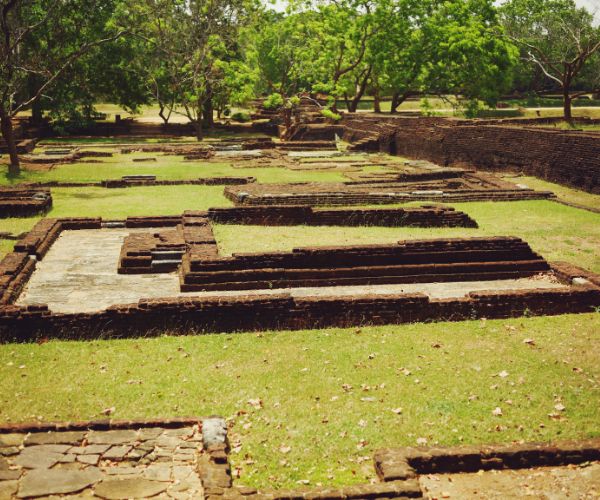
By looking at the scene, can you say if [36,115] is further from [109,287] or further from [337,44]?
[109,287]

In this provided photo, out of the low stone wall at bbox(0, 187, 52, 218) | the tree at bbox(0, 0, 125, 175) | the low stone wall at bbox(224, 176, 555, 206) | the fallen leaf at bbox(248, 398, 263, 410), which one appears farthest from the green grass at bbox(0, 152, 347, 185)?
the fallen leaf at bbox(248, 398, 263, 410)

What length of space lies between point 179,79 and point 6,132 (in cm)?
1616

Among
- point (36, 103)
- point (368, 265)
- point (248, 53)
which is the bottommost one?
point (368, 265)

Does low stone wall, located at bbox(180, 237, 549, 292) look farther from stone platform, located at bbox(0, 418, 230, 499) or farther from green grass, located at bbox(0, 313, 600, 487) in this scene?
stone platform, located at bbox(0, 418, 230, 499)

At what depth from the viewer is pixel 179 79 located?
124 ft

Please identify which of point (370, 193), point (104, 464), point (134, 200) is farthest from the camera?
point (134, 200)

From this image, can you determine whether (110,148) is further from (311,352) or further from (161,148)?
(311,352)

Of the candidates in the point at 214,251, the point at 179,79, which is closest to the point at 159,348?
the point at 214,251

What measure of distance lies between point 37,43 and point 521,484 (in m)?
35.1

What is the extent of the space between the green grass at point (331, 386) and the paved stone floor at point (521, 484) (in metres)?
0.54

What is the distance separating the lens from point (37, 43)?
34.8m

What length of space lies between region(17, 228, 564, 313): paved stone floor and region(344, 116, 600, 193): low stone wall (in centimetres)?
1042

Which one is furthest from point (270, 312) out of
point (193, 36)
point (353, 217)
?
point (193, 36)

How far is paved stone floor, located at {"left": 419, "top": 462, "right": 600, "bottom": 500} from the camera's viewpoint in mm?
5773
